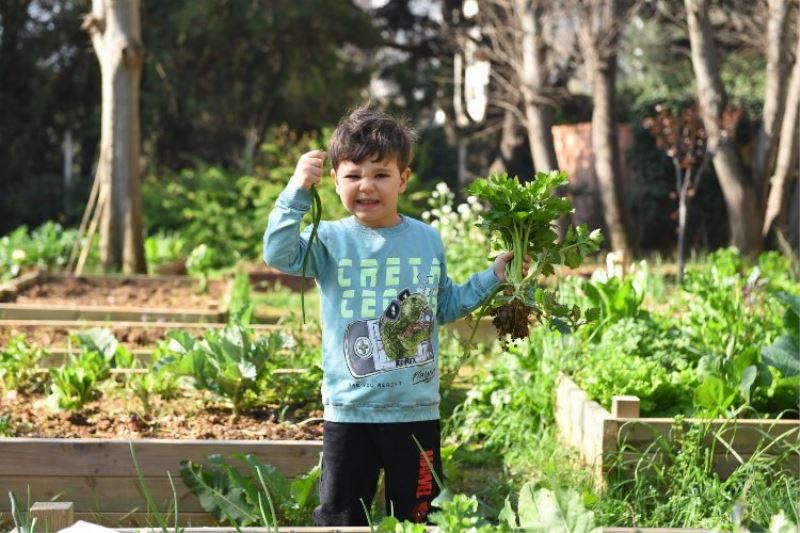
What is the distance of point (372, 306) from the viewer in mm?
3070

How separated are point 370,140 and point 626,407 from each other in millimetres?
1643

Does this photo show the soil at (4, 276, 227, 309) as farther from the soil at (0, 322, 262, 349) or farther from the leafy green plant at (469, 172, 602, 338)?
the leafy green plant at (469, 172, 602, 338)

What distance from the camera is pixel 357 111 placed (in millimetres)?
3229

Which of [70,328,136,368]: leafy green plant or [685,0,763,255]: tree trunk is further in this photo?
[685,0,763,255]: tree trunk

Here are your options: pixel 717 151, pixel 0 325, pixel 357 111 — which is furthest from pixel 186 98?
pixel 357 111

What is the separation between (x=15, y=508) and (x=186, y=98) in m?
17.4

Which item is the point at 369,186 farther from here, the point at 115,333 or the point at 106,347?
the point at 115,333

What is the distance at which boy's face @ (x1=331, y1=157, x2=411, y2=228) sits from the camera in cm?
306

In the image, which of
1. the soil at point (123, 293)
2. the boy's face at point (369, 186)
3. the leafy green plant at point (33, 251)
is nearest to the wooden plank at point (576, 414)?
the boy's face at point (369, 186)

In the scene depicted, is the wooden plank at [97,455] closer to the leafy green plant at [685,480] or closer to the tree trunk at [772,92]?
the leafy green plant at [685,480]

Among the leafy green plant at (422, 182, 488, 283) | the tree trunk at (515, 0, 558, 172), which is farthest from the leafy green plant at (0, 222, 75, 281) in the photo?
the tree trunk at (515, 0, 558, 172)

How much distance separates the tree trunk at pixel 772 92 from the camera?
12648 millimetres

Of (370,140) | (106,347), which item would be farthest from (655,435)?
(106,347)

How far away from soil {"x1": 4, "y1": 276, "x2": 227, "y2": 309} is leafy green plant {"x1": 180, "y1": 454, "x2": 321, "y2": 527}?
4182mm
